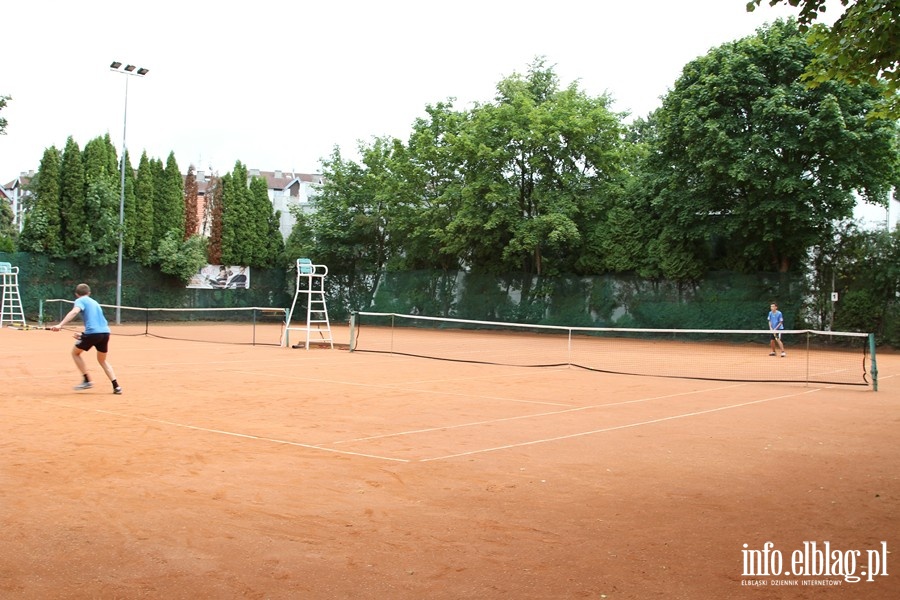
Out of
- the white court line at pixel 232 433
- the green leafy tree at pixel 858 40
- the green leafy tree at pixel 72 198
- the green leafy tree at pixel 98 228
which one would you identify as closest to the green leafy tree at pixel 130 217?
the green leafy tree at pixel 98 228

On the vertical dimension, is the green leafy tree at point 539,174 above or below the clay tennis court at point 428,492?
above

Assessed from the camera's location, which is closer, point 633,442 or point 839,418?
point 633,442

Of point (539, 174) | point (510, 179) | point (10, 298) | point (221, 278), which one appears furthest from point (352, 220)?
point (10, 298)

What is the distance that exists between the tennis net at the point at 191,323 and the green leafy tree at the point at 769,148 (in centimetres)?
1512

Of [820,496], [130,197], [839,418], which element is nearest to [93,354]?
[839,418]

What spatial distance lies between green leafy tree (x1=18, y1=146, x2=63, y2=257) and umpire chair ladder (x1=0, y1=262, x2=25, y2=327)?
2015 mm

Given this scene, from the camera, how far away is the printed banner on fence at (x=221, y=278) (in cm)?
4438

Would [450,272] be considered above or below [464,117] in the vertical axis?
below

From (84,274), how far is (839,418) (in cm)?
3634

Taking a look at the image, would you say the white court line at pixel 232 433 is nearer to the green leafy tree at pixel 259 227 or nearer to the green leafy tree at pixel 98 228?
the green leafy tree at pixel 98 228

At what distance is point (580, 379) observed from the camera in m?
15.9

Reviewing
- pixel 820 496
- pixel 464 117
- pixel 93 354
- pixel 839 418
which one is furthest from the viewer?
pixel 464 117

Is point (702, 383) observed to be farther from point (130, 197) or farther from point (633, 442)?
point (130, 197)

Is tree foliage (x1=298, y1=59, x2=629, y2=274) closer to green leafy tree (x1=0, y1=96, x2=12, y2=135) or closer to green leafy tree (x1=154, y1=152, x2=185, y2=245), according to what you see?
green leafy tree (x1=154, y1=152, x2=185, y2=245)
